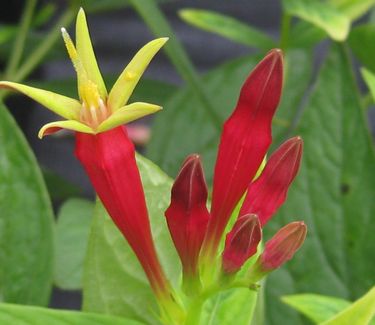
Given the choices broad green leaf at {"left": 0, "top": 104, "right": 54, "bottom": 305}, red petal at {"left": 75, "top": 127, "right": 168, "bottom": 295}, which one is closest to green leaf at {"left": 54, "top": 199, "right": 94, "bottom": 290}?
broad green leaf at {"left": 0, "top": 104, "right": 54, "bottom": 305}

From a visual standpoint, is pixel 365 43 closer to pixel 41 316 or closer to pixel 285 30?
pixel 285 30

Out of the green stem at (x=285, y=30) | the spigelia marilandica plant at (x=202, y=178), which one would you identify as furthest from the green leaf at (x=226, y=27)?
the spigelia marilandica plant at (x=202, y=178)

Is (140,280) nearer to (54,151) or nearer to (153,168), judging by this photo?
(153,168)

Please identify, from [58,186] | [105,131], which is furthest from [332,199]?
[58,186]

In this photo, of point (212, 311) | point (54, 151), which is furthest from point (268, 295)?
point (54, 151)

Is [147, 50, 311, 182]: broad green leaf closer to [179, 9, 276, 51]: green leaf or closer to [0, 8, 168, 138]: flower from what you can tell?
[179, 9, 276, 51]: green leaf

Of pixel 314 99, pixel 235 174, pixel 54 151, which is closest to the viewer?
pixel 235 174
